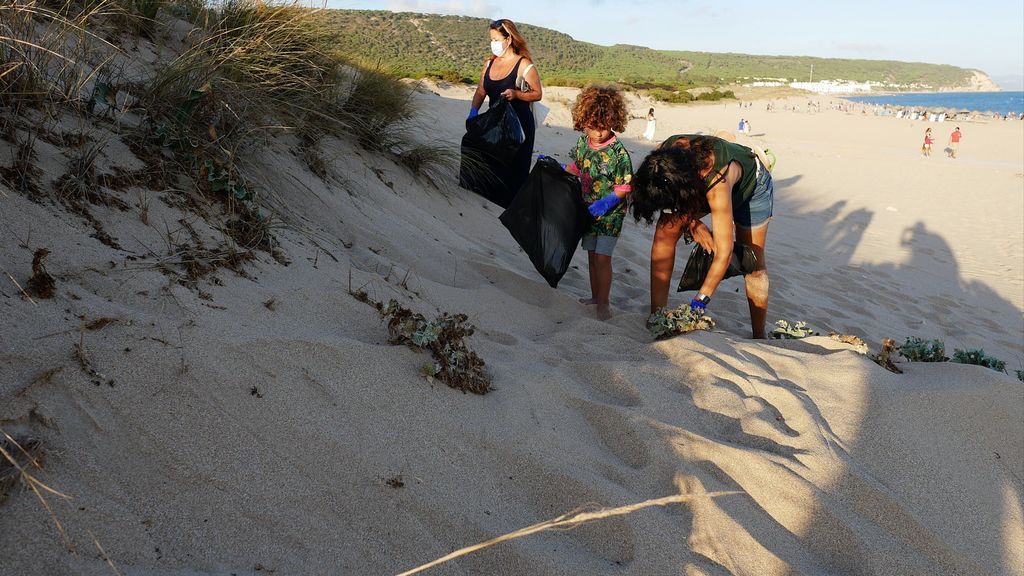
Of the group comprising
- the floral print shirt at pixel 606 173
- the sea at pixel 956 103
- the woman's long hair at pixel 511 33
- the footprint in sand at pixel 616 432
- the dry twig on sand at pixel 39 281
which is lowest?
the footprint in sand at pixel 616 432

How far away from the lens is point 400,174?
5641mm

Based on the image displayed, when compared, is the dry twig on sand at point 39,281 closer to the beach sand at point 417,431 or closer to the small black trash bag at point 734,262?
the beach sand at point 417,431

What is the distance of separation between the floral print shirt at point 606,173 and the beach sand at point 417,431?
2.19 feet

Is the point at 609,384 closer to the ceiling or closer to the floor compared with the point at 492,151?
closer to the floor

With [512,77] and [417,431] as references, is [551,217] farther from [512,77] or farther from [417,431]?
[417,431]

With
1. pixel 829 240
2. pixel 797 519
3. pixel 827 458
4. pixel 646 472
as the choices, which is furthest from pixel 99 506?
pixel 829 240

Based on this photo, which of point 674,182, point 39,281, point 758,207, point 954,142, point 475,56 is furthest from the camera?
point 475,56

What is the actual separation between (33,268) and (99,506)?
82cm

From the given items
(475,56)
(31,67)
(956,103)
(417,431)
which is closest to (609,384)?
(417,431)

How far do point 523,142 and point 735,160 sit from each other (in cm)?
234

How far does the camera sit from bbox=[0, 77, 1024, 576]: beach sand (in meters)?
1.75

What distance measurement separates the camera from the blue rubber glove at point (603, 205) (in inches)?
168

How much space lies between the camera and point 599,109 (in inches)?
165

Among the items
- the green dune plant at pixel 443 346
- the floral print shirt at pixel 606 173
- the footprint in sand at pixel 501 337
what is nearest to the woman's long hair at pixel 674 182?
the floral print shirt at pixel 606 173
